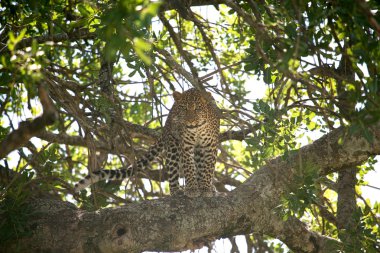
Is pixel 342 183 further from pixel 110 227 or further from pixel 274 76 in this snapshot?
pixel 110 227

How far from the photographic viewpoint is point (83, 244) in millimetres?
5254

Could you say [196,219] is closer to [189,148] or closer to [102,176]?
[102,176]

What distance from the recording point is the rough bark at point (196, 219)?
527 cm

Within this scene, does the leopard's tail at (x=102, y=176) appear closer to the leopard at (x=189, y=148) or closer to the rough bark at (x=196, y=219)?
the leopard at (x=189, y=148)

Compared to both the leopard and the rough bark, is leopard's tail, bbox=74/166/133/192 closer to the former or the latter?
the leopard

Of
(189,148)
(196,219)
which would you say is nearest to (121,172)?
(189,148)

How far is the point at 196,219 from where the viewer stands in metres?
5.65

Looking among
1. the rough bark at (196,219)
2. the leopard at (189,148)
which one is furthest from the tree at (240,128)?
the leopard at (189,148)

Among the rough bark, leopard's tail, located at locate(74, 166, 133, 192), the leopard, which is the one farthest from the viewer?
the leopard

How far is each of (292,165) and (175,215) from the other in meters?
1.43

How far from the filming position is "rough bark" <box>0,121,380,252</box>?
527 centimetres

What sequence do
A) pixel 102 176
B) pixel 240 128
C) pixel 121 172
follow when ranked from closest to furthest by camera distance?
pixel 240 128, pixel 102 176, pixel 121 172

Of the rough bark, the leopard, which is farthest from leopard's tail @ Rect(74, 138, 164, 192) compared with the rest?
the rough bark

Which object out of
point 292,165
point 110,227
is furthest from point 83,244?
point 292,165
